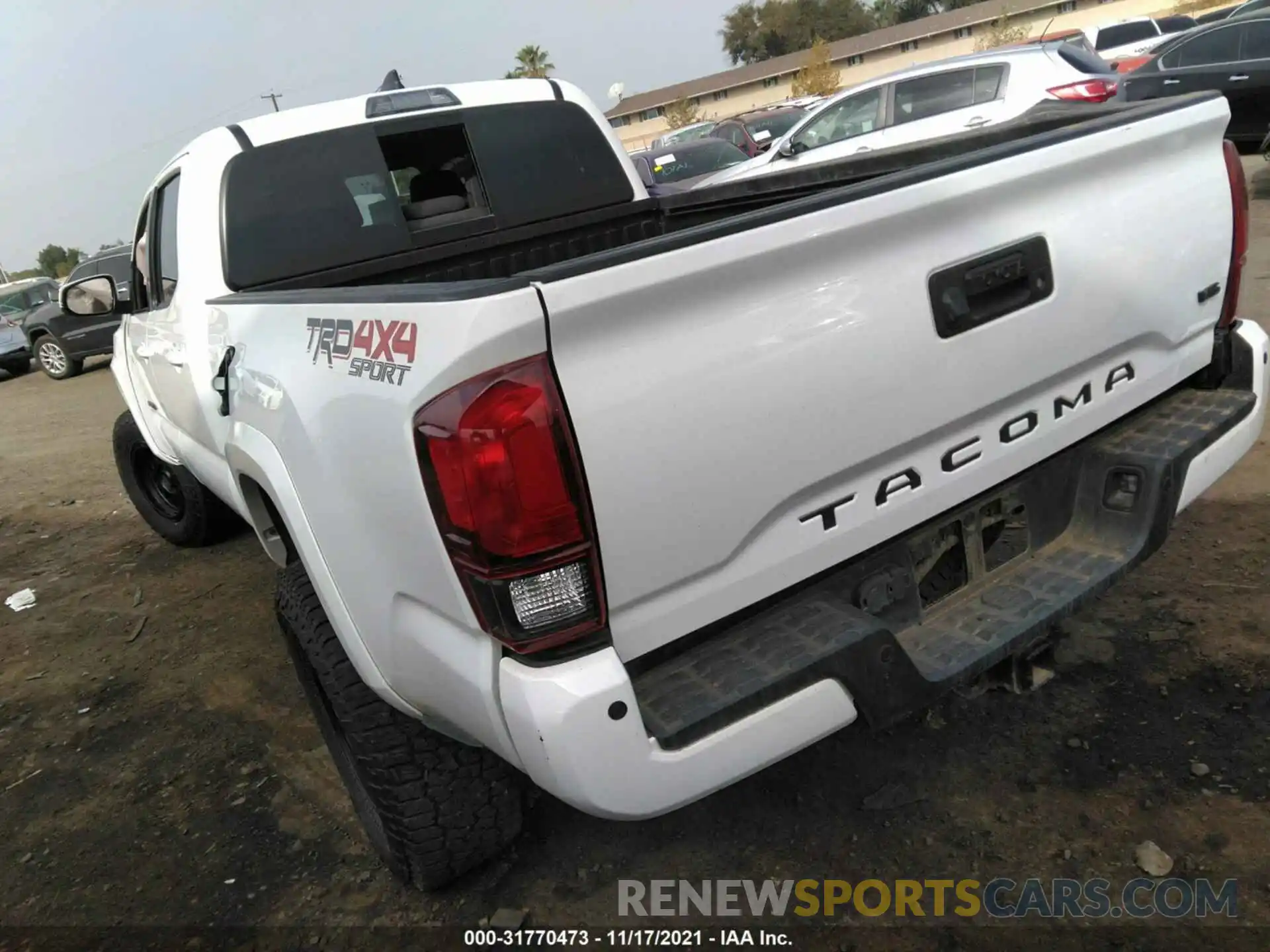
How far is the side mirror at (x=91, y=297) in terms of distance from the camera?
3975mm

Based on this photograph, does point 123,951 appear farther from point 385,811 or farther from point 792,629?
point 792,629

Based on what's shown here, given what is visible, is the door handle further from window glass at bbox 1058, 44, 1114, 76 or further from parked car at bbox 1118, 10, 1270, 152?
Result: parked car at bbox 1118, 10, 1270, 152

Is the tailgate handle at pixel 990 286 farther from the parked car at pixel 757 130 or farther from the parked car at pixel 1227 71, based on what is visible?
the parked car at pixel 757 130

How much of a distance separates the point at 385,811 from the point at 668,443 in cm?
121

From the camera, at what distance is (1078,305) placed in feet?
6.49

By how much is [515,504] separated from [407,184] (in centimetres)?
243

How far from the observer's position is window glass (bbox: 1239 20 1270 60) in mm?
9398

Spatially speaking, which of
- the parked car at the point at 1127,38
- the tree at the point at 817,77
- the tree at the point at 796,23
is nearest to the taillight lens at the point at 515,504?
the parked car at the point at 1127,38

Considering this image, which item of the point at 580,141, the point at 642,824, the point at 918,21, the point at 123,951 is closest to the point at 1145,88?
the point at 580,141

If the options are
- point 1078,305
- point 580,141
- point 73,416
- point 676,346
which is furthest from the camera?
point 73,416

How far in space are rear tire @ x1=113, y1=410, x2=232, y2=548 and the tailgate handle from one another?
13.1 feet

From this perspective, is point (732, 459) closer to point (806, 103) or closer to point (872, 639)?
point (872, 639)

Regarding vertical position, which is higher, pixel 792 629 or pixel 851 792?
pixel 792 629

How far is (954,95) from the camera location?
853cm
